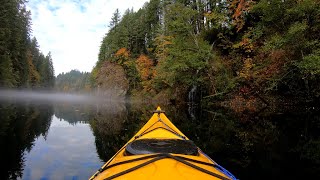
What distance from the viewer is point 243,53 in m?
22.1

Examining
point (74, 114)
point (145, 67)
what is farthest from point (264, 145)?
point (145, 67)

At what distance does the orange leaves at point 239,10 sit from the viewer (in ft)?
67.3

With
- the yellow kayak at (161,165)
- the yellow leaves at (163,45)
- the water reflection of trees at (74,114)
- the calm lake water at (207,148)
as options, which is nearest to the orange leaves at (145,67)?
the yellow leaves at (163,45)

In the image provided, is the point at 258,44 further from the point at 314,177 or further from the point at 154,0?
the point at 154,0

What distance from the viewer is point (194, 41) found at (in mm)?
Result: 23547

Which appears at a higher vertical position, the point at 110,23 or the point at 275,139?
the point at 110,23

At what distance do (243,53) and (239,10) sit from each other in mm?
3762

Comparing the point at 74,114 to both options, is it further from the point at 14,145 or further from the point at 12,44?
the point at 12,44

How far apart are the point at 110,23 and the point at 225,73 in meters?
44.0

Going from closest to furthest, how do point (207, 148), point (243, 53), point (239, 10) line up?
point (207, 148) < point (239, 10) < point (243, 53)

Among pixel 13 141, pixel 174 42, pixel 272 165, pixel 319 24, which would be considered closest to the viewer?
pixel 272 165

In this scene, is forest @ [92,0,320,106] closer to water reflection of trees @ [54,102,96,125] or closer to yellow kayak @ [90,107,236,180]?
water reflection of trees @ [54,102,96,125]

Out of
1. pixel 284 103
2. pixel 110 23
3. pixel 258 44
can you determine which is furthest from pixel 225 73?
pixel 110 23

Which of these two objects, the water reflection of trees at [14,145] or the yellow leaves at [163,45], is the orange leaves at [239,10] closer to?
the yellow leaves at [163,45]
